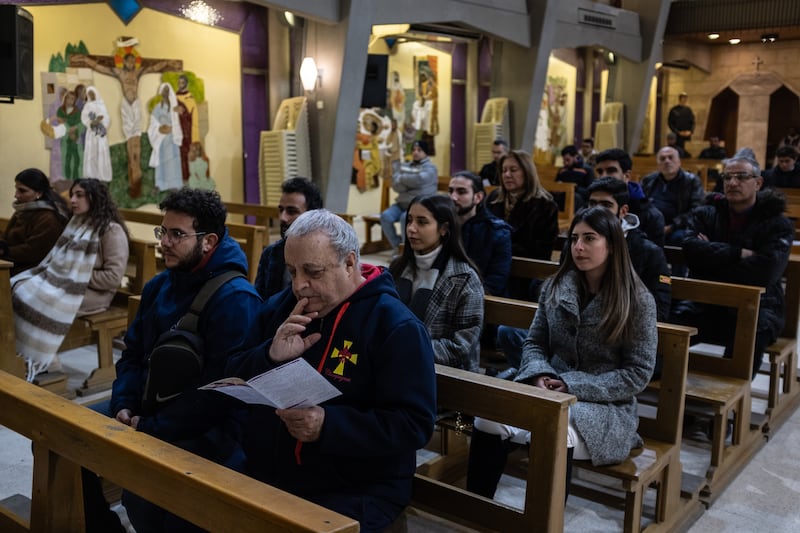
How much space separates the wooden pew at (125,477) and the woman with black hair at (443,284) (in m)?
1.58

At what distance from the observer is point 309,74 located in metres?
10.1

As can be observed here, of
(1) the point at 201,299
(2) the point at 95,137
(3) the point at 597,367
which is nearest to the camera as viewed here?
(1) the point at 201,299

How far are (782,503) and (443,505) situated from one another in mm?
1924

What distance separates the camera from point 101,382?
5.12 m

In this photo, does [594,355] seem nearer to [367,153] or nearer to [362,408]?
[362,408]

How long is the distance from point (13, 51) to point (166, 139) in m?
4.04

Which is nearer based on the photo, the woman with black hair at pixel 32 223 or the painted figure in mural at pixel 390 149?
the woman with black hair at pixel 32 223

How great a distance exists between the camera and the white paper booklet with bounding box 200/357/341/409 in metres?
1.98

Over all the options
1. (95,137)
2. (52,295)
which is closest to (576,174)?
(95,137)

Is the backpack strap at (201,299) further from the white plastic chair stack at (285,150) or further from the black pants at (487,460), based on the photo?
the white plastic chair stack at (285,150)

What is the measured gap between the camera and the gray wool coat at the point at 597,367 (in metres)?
2.95

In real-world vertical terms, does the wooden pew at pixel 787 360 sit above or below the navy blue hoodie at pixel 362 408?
below

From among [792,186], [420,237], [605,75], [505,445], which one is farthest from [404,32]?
[505,445]

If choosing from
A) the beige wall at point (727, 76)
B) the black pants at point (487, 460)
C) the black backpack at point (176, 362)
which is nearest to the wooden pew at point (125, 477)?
the black backpack at point (176, 362)
